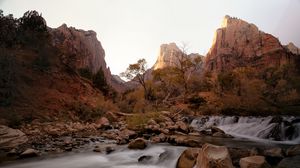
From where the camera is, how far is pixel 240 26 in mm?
105875

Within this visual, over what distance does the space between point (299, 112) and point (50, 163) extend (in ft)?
67.4

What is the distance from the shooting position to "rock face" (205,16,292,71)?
86.4 m

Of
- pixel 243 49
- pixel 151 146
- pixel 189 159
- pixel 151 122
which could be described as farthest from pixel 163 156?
pixel 243 49

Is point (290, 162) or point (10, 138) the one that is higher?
point (290, 162)

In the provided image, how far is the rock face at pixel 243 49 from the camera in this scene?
86.4m

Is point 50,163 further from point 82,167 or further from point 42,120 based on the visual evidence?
point 42,120

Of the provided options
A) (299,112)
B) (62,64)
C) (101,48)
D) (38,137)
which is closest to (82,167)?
(38,137)

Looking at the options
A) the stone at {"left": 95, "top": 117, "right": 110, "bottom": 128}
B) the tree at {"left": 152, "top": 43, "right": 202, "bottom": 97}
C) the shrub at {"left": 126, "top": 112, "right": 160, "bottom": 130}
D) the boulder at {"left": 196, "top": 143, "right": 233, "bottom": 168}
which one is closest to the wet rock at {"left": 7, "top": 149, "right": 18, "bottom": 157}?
the boulder at {"left": 196, "top": 143, "right": 233, "bottom": 168}

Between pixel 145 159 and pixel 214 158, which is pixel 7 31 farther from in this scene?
pixel 214 158

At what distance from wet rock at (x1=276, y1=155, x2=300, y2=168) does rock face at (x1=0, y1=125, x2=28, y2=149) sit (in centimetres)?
1061

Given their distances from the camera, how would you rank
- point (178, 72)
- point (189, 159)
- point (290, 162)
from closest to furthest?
point (290, 162) < point (189, 159) < point (178, 72)

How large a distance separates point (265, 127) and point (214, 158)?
12.5 m

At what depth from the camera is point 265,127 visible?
51.3 ft

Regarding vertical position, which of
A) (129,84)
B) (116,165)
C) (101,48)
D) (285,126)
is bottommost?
(116,165)
